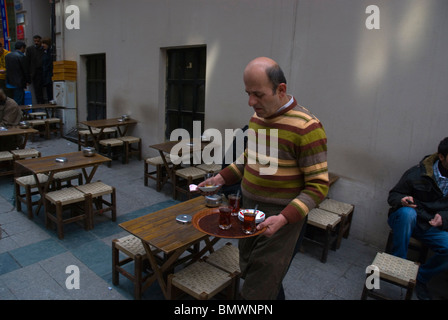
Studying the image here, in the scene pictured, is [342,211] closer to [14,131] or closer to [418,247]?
[418,247]

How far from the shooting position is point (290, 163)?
216 centimetres

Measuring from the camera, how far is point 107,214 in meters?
4.94

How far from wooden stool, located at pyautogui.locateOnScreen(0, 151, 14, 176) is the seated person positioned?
244 inches

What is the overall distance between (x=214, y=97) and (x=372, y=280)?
415cm

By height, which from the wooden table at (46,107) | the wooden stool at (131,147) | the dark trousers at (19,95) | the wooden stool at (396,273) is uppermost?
the dark trousers at (19,95)

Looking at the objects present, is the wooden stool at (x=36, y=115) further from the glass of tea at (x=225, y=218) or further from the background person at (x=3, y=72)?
the glass of tea at (x=225, y=218)

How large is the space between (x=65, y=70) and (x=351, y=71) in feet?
26.9

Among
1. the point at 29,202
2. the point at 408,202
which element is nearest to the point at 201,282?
the point at 408,202

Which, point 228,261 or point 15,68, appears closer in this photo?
point 228,261

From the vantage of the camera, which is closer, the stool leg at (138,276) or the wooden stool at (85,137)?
the stool leg at (138,276)

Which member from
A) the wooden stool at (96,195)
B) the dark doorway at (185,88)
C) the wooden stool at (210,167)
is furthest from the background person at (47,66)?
the wooden stool at (96,195)

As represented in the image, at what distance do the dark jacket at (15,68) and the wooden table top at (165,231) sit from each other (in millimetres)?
9135

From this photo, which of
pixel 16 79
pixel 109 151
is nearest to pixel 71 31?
pixel 16 79

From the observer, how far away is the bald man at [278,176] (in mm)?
2047
